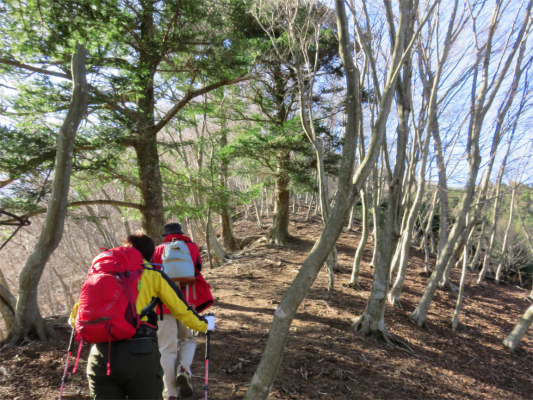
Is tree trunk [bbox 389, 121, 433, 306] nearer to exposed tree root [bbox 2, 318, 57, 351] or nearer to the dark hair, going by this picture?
the dark hair

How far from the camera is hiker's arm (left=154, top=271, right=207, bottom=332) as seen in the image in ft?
7.09

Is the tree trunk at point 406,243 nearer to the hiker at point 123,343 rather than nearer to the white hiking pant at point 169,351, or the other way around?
the white hiking pant at point 169,351

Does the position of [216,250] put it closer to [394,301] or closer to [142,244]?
Result: [394,301]

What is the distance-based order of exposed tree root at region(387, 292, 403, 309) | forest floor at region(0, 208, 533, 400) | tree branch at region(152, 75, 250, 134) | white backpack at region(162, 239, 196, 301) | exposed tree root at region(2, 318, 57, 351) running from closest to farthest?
white backpack at region(162, 239, 196, 301)
forest floor at region(0, 208, 533, 400)
exposed tree root at region(2, 318, 57, 351)
tree branch at region(152, 75, 250, 134)
exposed tree root at region(387, 292, 403, 309)

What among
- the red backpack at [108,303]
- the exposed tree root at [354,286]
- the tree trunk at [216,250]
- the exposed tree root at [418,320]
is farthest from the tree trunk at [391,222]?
the tree trunk at [216,250]

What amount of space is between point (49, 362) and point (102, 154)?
342 cm

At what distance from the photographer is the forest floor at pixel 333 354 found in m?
3.45

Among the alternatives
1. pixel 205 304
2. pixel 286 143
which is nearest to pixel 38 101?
pixel 205 304

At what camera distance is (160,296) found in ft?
7.09

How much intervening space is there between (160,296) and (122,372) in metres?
0.50

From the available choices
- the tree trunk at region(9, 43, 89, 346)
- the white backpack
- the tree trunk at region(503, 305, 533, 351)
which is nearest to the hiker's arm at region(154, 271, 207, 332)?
the white backpack

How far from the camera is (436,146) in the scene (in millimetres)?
7984

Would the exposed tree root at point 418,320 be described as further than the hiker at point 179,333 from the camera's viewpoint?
Yes

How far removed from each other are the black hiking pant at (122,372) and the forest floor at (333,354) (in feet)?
5.16
